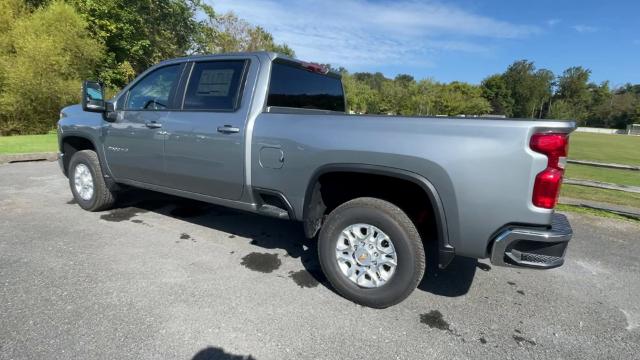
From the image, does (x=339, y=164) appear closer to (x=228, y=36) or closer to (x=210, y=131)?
(x=210, y=131)

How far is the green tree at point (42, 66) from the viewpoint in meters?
14.0

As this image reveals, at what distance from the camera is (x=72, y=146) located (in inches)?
200

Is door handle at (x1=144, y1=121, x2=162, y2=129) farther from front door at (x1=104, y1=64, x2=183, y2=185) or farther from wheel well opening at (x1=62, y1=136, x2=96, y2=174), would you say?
wheel well opening at (x1=62, y1=136, x2=96, y2=174)

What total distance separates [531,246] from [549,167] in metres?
0.53

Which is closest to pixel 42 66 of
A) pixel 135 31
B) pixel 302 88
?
pixel 135 31

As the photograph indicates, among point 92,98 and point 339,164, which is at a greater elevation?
point 92,98

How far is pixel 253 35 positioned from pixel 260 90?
32.4 meters

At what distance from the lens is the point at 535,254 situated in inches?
93.3

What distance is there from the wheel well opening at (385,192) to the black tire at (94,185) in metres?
3.24

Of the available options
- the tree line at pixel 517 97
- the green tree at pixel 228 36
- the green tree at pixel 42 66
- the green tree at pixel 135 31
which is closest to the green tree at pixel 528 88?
the tree line at pixel 517 97

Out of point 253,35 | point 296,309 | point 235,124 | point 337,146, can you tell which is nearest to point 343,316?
point 296,309

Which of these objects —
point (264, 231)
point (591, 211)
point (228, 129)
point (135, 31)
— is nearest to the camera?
point (228, 129)

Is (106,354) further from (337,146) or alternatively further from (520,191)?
(520,191)

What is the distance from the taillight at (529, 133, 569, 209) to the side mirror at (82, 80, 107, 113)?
4.27 metres
